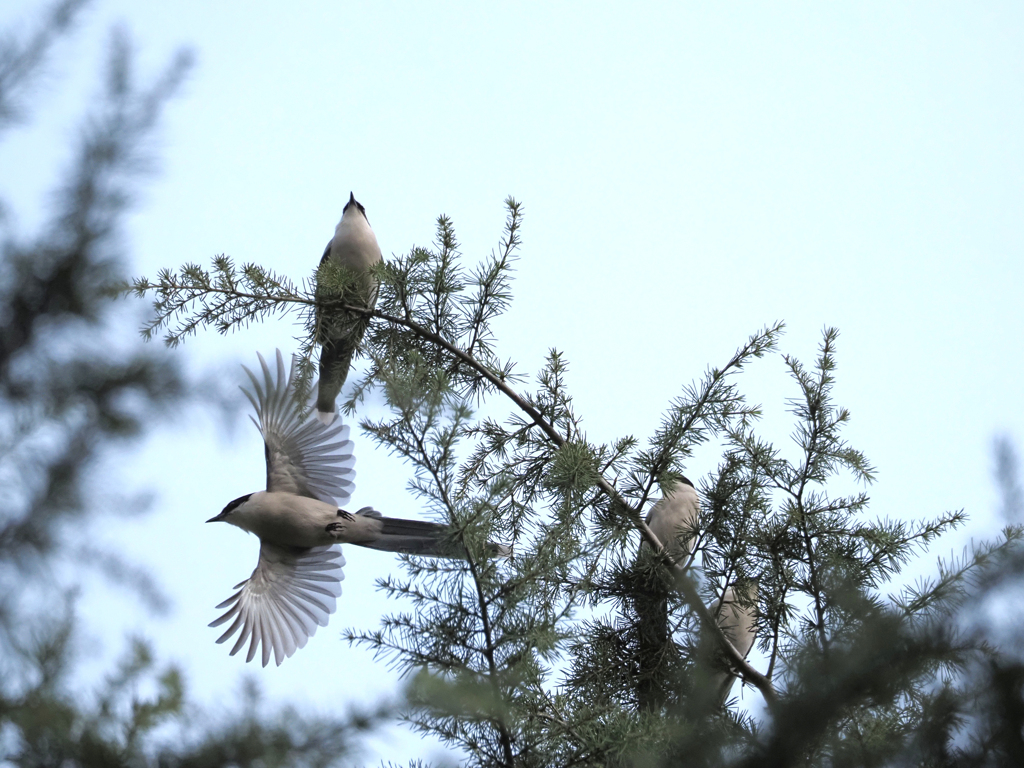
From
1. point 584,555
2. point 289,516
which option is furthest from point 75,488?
point 289,516

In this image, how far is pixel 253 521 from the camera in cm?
330

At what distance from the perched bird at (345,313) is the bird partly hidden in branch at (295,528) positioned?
143 mm

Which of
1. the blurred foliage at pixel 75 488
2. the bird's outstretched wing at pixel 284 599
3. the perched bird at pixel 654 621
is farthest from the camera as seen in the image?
the bird's outstretched wing at pixel 284 599

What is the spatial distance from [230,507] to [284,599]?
1.29 ft

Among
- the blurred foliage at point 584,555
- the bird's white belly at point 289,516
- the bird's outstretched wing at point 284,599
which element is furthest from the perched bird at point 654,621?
the bird's outstretched wing at point 284,599

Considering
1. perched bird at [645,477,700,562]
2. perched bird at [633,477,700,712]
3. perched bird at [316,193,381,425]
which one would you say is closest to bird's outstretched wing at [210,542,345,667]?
perched bird at [316,193,381,425]

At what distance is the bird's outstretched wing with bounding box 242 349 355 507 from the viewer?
3.34 m

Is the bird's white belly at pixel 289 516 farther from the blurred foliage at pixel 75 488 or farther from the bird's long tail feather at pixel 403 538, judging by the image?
the blurred foliage at pixel 75 488

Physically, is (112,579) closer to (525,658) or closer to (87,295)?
(87,295)

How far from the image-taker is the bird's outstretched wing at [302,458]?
3.34m

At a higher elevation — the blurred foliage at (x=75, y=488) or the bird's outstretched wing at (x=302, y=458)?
the bird's outstretched wing at (x=302, y=458)

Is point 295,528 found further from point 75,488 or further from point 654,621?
point 75,488

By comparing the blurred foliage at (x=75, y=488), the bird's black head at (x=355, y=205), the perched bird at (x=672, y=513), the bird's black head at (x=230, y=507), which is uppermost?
the bird's black head at (x=355, y=205)

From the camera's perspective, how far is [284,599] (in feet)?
11.2
